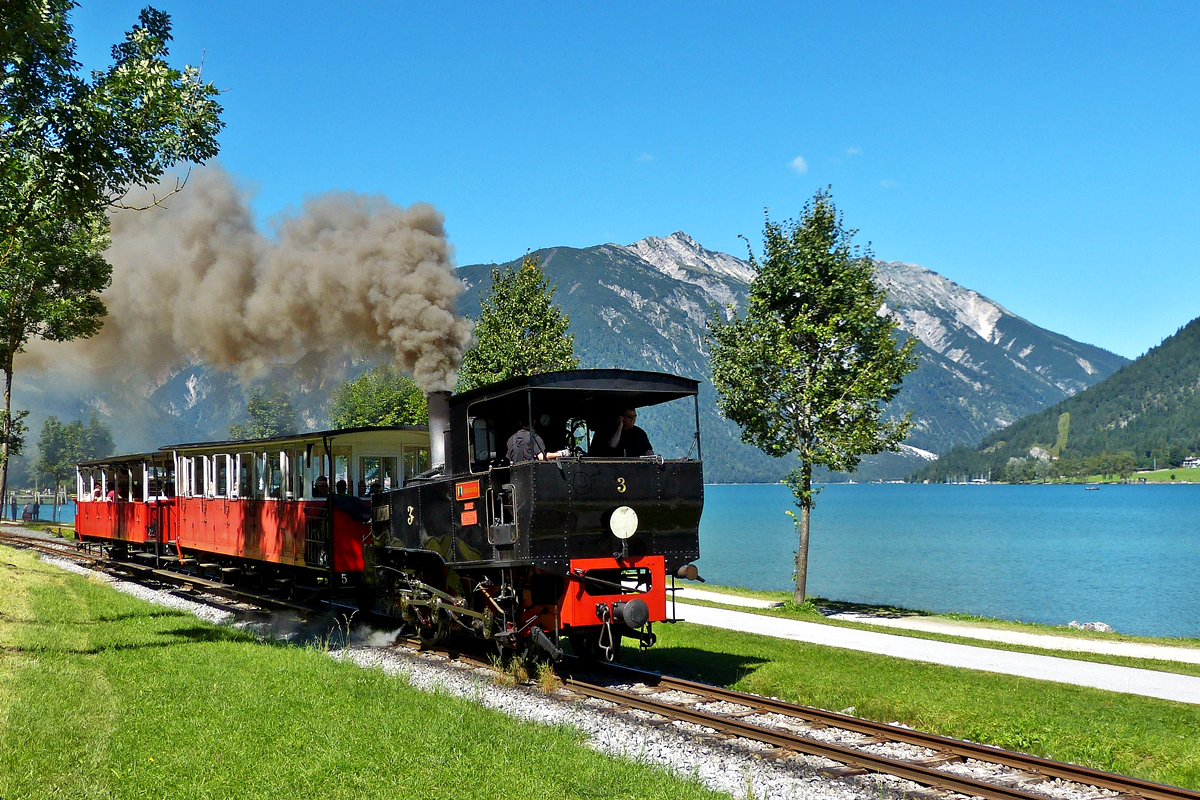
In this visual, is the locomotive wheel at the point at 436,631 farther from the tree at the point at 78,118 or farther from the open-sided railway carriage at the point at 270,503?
the tree at the point at 78,118

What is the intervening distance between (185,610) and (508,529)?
10.6 metres

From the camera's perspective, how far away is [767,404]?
22562mm

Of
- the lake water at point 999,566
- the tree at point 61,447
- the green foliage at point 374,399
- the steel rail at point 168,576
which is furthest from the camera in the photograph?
the tree at point 61,447

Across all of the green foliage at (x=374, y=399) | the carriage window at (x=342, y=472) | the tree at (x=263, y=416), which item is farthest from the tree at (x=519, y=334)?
the tree at (x=263, y=416)

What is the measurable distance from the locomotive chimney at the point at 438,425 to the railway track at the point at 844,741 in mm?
3085

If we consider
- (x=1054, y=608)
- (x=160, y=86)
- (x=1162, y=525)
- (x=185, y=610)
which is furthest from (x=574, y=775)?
(x=1162, y=525)

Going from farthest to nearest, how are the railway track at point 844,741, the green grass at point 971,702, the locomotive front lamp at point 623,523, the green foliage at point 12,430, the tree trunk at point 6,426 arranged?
1. the green foliage at point 12,430
2. the tree trunk at point 6,426
3. the locomotive front lamp at point 623,523
4. the green grass at point 971,702
5. the railway track at point 844,741

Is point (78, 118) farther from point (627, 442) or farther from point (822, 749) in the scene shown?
point (822, 749)

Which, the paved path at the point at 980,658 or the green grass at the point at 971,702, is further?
the paved path at the point at 980,658

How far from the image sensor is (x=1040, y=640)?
19.5 meters

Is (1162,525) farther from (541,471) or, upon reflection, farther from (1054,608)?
(541,471)

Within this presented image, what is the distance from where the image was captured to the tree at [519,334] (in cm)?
2678

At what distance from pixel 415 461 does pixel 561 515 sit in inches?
275

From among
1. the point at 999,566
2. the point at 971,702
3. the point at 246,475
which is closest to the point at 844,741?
the point at 971,702
